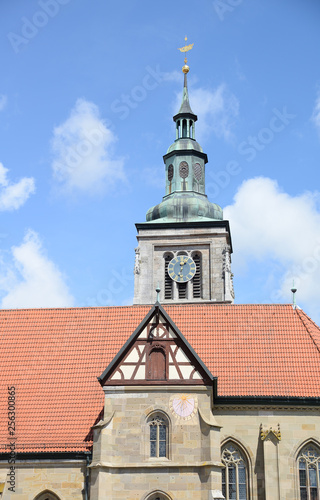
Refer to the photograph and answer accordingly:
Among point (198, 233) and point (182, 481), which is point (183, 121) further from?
point (182, 481)

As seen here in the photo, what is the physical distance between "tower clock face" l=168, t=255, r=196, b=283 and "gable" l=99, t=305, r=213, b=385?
89.9 feet

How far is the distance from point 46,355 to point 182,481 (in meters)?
9.72

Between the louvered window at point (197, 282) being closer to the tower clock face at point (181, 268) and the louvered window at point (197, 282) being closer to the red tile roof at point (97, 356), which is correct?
the tower clock face at point (181, 268)

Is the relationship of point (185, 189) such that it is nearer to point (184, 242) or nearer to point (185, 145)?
point (185, 145)

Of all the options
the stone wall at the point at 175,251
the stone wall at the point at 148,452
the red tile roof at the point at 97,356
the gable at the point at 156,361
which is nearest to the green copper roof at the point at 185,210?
the stone wall at the point at 175,251

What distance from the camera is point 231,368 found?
3388 cm

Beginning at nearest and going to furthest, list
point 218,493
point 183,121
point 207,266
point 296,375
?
point 218,493
point 296,375
point 207,266
point 183,121

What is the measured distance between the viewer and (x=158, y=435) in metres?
30.2

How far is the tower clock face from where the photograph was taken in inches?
2321

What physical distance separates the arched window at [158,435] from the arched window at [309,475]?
574 centimetres

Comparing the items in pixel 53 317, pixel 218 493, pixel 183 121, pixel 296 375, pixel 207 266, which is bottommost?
pixel 218 493

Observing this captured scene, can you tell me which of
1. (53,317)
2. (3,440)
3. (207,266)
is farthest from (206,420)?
(207,266)

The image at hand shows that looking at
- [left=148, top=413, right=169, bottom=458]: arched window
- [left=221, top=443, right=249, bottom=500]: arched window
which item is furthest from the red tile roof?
[left=148, top=413, right=169, bottom=458]: arched window

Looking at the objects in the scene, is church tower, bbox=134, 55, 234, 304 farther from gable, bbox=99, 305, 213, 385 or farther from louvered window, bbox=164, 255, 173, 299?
gable, bbox=99, 305, 213, 385
